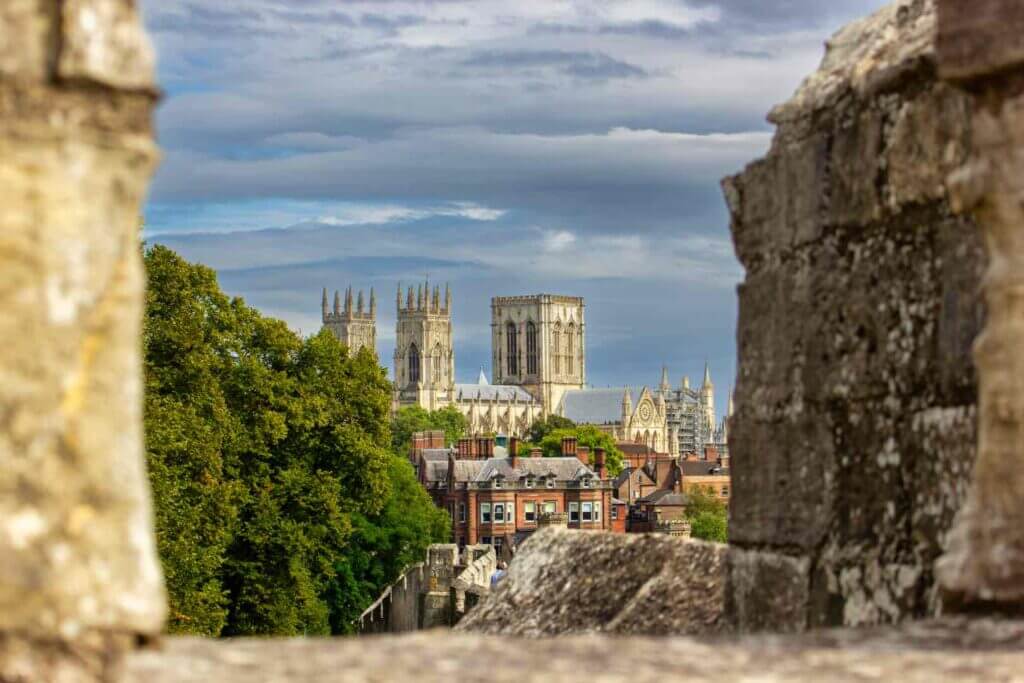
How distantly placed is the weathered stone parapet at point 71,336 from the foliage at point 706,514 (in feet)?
287

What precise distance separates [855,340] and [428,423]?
165m

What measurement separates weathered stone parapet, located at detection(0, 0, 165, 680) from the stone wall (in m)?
2.40

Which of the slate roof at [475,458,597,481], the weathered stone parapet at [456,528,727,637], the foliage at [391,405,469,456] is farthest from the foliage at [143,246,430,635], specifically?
the foliage at [391,405,469,456]

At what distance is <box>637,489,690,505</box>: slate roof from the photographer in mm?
109438

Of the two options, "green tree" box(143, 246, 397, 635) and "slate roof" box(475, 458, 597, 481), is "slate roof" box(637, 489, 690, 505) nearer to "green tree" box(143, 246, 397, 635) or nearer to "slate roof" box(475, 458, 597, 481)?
"slate roof" box(475, 458, 597, 481)

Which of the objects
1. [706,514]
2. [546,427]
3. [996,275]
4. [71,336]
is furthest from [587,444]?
[71,336]

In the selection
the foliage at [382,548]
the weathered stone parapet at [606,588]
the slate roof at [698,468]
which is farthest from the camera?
the slate roof at [698,468]

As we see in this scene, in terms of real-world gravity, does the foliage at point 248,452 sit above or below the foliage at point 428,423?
above

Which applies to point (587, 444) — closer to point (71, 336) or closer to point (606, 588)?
point (606, 588)

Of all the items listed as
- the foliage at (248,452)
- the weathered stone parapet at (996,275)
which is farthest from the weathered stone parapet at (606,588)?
the foliage at (248,452)

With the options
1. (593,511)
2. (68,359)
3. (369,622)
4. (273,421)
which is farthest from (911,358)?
(593,511)

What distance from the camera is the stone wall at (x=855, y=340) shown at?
470 cm

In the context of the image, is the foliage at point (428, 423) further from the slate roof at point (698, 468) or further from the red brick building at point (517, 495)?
the red brick building at point (517, 495)

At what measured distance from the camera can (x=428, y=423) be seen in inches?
6688
